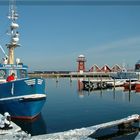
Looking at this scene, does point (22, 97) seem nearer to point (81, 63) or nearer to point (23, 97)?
point (23, 97)

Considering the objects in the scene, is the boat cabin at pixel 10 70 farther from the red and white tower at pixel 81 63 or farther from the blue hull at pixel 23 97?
the red and white tower at pixel 81 63

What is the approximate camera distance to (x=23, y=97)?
24859mm

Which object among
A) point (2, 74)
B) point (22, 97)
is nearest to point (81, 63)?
point (2, 74)

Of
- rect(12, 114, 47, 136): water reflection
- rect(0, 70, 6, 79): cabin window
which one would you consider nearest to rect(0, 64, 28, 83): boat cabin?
rect(0, 70, 6, 79): cabin window

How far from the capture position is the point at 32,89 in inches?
983

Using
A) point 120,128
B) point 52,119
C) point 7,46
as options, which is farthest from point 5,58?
point 120,128

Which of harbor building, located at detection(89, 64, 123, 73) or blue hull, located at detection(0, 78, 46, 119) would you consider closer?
blue hull, located at detection(0, 78, 46, 119)

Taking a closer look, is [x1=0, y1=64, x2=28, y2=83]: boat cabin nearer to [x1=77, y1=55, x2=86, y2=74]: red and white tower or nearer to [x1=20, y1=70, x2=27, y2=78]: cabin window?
[x1=20, y1=70, x2=27, y2=78]: cabin window

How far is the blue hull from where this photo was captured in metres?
24.9

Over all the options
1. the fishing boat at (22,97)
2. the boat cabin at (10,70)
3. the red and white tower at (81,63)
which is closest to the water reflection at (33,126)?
the fishing boat at (22,97)

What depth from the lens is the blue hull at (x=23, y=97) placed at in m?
24.9

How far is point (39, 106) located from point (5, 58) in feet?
24.6

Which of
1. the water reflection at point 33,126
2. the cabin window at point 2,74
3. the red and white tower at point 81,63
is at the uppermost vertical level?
the red and white tower at point 81,63

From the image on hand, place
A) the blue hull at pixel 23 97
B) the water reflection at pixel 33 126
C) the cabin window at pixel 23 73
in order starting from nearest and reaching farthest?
the water reflection at pixel 33 126, the blue hull at pixel 23 97, the cabin window at pixel 23 73
